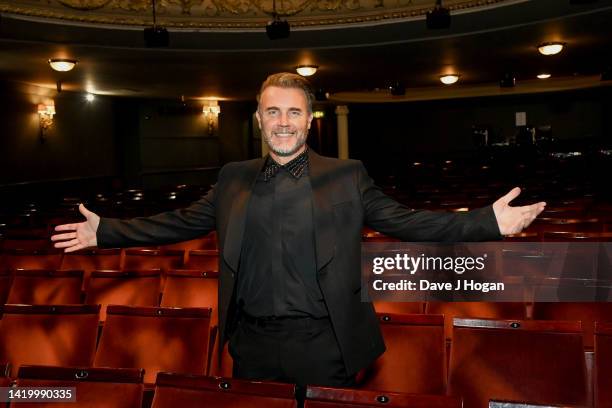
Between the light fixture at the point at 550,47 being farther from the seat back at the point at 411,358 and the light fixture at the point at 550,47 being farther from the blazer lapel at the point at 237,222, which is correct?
the blazer lapel at the point at 237,222

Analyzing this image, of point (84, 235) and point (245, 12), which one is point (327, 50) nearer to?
point (245, 12)

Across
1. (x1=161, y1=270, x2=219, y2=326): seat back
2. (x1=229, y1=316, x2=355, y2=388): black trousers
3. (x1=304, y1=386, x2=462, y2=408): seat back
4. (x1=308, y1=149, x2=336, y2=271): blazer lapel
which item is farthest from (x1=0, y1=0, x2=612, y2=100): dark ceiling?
(x1=304, y1=386, x2=462, y2=408): seat back

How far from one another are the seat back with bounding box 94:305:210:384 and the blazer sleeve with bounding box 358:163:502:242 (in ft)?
4.01

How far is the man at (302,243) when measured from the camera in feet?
6.06

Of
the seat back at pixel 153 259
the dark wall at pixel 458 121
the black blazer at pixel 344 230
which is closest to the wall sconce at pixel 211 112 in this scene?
the dark wall at pixel 458 121

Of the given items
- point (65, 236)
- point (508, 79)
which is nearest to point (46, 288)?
point (65, 236)

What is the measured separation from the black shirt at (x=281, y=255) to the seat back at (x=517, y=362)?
3.03 feet

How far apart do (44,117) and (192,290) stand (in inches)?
358

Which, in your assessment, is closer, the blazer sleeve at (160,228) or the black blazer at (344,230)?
the black blazer at (344,230)

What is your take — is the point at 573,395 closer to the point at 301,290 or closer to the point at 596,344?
the point at 596,344

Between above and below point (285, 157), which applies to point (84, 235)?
below

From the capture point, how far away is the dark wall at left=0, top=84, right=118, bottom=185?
10555mm

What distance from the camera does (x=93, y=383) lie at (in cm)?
202

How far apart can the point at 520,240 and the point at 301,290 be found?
9.21 ft
